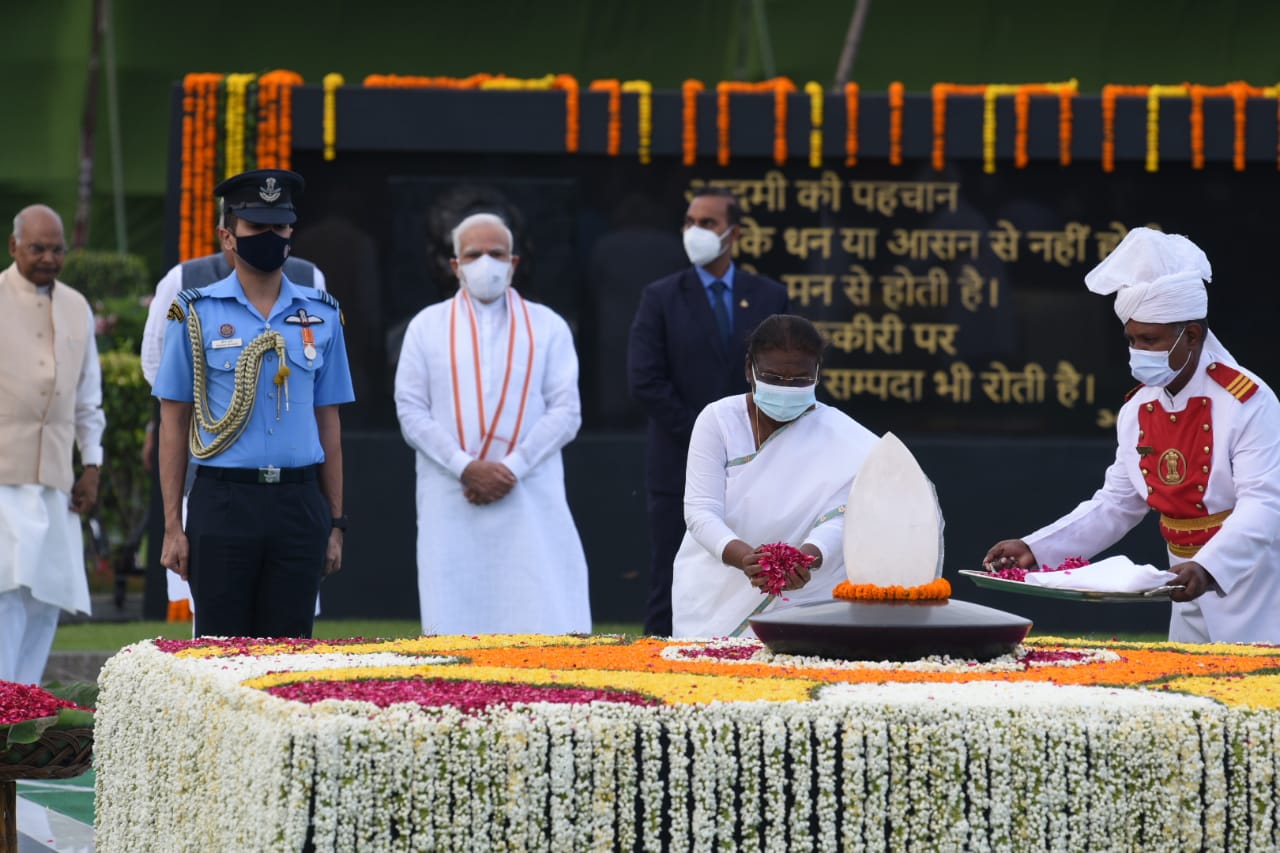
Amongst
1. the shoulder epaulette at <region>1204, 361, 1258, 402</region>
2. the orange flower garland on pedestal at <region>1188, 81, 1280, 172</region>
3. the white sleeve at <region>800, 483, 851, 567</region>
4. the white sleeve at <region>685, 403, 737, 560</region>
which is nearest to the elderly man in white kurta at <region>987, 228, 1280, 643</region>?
the shoulder epaulette at <region>1204, 361, 1258, 402</region>

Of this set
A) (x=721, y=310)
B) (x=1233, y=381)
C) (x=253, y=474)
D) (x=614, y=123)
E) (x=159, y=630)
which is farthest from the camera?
(x=614, y=123)

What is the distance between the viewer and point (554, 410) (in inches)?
300

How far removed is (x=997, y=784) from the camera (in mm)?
3041

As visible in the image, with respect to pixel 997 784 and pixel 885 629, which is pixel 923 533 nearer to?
pixel 885 629

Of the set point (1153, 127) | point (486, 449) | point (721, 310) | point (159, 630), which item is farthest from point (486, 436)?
point (1153, 127)

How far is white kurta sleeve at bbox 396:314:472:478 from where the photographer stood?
24.5 ft

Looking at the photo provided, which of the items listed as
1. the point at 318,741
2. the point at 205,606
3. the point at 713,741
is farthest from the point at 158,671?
the point at 205,606

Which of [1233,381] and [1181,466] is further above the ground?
[1233,381]

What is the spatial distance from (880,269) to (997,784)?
7.37 meters

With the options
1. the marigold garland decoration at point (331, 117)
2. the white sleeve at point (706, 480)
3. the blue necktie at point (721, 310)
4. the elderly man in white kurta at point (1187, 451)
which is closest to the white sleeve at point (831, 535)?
the white sleeve at point (706, 480)

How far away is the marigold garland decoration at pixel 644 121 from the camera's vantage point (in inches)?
398

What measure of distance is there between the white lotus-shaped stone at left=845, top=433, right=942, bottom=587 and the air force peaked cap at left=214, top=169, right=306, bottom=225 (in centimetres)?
245

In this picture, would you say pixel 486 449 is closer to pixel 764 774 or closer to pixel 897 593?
pixel 897 593

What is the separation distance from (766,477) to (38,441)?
144 inches
